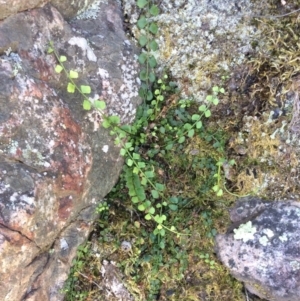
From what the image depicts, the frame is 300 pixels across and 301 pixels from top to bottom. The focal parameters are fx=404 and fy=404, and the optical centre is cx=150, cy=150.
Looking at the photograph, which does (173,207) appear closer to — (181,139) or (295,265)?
(181,139)

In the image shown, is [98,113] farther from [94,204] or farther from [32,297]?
[32,297]

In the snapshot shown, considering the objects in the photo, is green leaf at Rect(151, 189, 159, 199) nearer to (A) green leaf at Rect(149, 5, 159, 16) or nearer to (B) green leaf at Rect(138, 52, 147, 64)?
(B) green leaf at Rect(138, 52, 147, 64)

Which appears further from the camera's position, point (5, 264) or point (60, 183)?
point (60, 183)

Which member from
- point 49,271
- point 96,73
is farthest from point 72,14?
point 49,271

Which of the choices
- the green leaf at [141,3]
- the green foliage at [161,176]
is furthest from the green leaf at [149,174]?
the green leaf at [141,3]

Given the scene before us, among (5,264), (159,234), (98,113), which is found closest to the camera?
(5,264)

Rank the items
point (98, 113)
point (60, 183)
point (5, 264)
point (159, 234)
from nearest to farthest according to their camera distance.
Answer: point (5, 264), point (60, 183), point (98, 113), point (159, 234)

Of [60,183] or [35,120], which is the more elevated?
[35,120]
